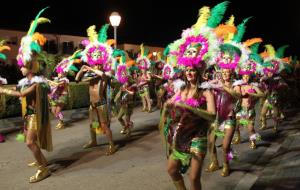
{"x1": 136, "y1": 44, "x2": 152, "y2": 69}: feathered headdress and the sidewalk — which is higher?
{"x1": 136, "y1": 44, "x2": 152, "y2": 69}: feathered headdress

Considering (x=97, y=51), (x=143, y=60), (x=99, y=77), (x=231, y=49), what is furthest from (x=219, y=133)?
(x=143, y=60)

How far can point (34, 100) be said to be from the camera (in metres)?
6.40

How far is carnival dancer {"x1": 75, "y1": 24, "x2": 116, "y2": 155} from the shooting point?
317 inches

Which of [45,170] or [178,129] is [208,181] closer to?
[178,129]

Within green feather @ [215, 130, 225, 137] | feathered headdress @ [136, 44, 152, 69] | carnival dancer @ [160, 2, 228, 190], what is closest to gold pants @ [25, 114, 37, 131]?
carnival dancer @ [160, 2, 228, 190]

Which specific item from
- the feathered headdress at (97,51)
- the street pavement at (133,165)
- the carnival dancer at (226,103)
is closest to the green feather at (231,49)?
the carnival dancer at (226,103)

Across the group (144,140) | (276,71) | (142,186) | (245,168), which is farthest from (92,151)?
(276,71)

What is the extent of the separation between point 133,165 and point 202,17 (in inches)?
138

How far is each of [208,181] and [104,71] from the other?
11.6ft

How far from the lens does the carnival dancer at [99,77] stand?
8055 millimetres

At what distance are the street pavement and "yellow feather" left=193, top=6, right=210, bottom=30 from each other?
258 cm

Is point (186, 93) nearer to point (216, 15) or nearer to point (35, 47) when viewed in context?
point (216, 15)

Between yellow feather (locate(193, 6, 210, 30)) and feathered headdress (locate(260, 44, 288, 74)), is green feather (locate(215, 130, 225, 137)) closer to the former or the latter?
yellow feather (locate(193, 6, 210, 30))

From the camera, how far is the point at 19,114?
14.5m
